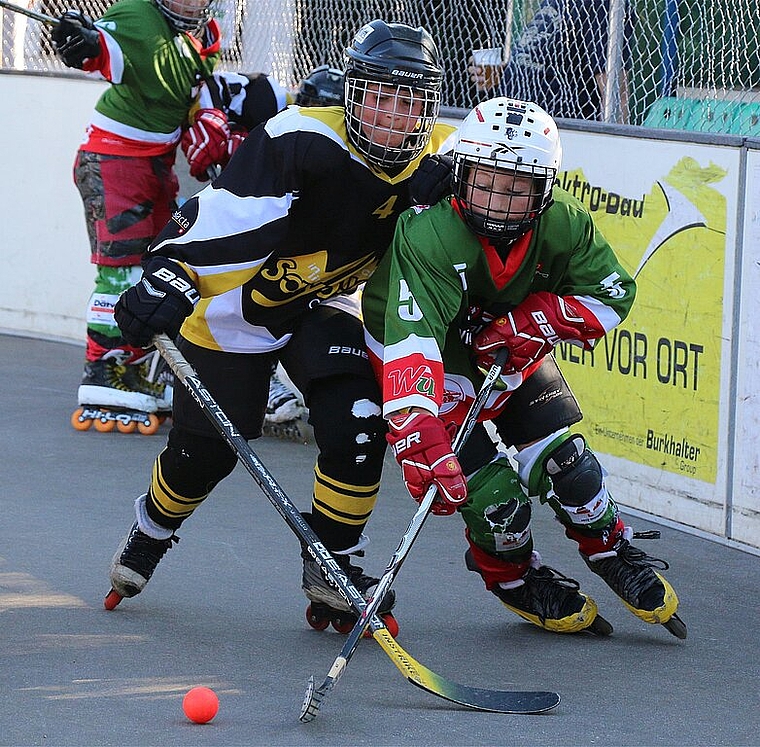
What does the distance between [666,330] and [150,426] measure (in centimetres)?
257

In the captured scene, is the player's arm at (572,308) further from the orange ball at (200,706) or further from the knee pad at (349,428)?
the orange ball at (200,706)

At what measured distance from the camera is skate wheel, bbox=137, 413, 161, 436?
6594 millimetres

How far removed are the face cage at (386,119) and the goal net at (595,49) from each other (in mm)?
1936

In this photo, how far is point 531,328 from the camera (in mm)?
3713

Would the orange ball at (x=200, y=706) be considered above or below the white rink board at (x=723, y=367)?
below

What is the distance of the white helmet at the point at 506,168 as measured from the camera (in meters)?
3.51

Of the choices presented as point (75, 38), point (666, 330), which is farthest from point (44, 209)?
point (666, 330)

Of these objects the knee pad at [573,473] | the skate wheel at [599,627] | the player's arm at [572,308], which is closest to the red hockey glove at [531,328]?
the player's arm at [572,308]

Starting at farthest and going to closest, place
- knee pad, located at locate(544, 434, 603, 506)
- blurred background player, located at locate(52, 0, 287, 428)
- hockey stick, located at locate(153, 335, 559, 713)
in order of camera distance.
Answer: blurred background player, located at locate(52, 0, 287, 428), knee pad, located at locate(544, 434, 603, 506), hockey stick, located at locate(153, 335, 559, 713)

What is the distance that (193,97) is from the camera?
21.2 feet

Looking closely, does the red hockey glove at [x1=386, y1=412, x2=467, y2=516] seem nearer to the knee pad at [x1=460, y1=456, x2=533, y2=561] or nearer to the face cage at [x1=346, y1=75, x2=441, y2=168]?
the knee pad at [x1=460, y1=456, x2=533, y2=561]

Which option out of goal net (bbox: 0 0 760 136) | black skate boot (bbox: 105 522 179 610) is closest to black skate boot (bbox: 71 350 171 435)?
goal net (bbox: 0 0 760 136)

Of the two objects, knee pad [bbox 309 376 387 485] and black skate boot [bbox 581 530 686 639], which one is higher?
knee pad [bbox 309 376 387 485]

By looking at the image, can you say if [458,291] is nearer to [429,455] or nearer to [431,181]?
[431,181]
